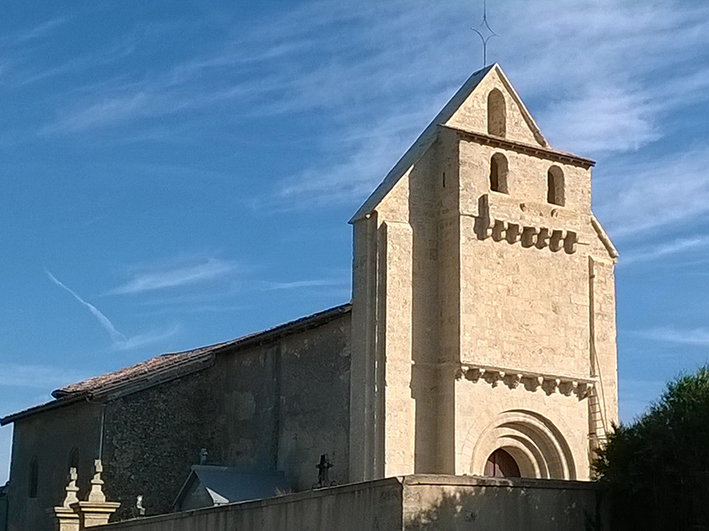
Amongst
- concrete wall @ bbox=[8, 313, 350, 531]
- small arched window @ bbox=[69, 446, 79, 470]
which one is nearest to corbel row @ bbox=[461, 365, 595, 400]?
concrete wall @ bbox=[8, 313, 350, 531]

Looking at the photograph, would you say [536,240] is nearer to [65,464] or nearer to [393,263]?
[393,263]

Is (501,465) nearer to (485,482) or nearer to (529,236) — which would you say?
(529,236)

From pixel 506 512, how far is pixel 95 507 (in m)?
12.9

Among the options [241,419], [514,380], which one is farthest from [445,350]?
[241,419]

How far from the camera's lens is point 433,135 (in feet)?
85.0

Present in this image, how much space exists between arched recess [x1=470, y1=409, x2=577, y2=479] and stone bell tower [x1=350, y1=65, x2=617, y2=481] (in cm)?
3

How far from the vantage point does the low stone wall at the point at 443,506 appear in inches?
631

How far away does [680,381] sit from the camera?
19203mm

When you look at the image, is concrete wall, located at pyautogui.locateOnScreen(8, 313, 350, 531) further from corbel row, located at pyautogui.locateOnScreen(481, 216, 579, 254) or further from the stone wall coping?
the stone wall coping

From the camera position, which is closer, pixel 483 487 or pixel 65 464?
pixel 483 487

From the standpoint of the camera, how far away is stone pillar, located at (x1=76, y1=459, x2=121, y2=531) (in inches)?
1056

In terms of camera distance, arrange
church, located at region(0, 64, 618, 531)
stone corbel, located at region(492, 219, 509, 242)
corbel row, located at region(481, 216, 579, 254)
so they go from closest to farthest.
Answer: church, located at region(0, 64, 618, 531)
corbel row, located at region(481, 216, 579, 254)
stone corbel, located at region(492, 219, 509, 242)

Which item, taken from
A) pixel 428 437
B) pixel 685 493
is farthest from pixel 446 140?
pixel 685 493

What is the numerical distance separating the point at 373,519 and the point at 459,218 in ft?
32.0
